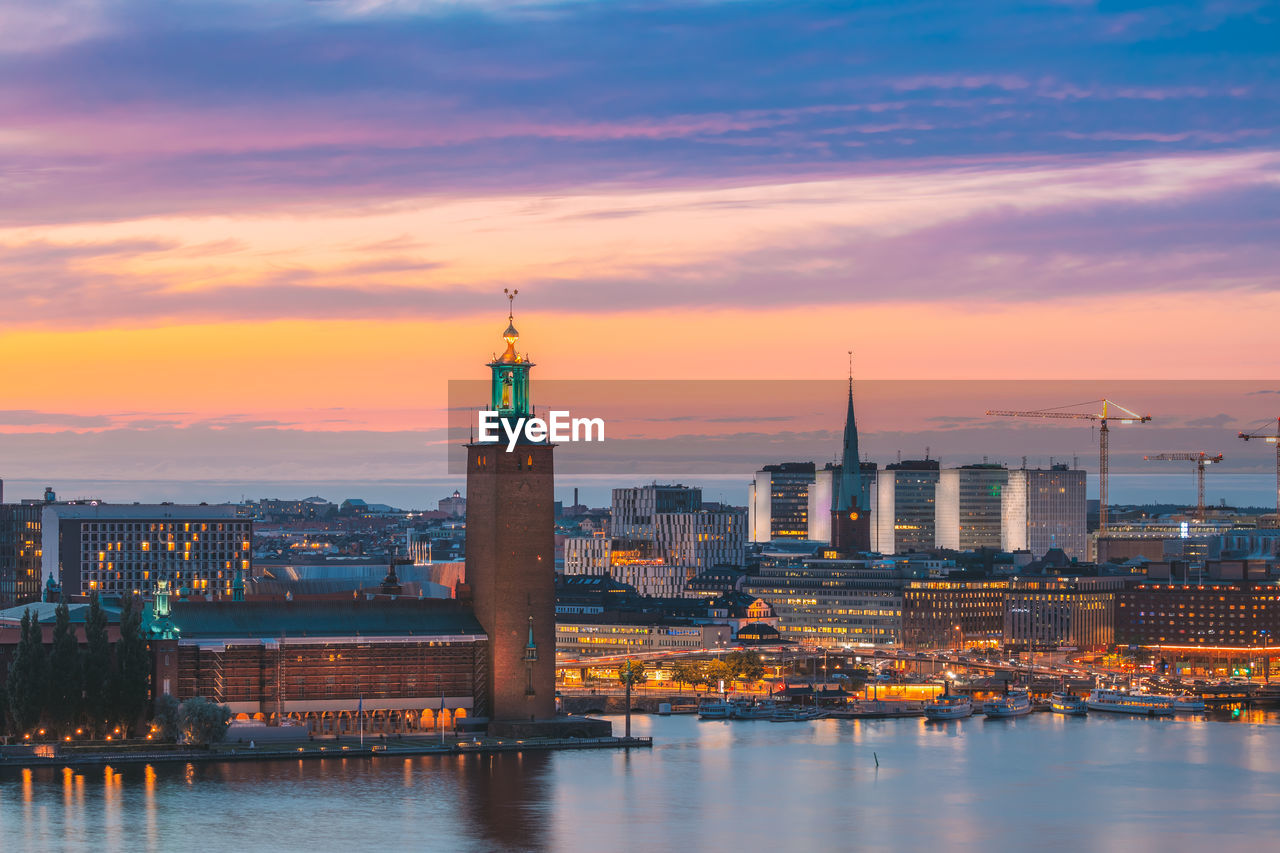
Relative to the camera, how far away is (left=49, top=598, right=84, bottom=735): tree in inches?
3477

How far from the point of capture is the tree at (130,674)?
89562 mm

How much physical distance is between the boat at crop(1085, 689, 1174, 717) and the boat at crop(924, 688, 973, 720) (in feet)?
27.2

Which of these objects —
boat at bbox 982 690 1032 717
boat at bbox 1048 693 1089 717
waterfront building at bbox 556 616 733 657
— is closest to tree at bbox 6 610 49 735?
boat at bbox 982 690 1032 717

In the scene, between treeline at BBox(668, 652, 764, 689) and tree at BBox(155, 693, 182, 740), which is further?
treeline at BBox(668, 652, 764, 689)

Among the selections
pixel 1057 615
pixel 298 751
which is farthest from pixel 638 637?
pixel 298 751

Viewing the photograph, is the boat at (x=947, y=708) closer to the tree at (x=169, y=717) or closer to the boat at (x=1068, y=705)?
the boat at (x=1068, y=705)

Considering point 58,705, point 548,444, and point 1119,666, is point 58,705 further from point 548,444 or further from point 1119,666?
point 1119,666

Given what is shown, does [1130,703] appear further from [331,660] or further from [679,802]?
[679,802]

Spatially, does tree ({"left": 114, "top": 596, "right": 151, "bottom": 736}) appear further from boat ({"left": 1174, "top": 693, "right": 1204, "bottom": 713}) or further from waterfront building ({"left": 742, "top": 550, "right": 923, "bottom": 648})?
waterfront building ({"left": 742, "top": 550, "right": 923, "bottom": 648})

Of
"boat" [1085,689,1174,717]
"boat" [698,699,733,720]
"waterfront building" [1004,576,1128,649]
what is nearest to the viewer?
"boat" [698,699,733,720]

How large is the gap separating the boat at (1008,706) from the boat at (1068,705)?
122 cm

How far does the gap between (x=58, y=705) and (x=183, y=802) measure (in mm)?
10758

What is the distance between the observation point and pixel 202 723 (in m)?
89.3

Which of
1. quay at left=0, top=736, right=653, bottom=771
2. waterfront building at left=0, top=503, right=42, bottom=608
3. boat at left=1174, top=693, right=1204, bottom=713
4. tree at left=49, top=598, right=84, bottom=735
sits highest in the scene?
waterfront building at left=0, top=503, right=42, bottom=608
